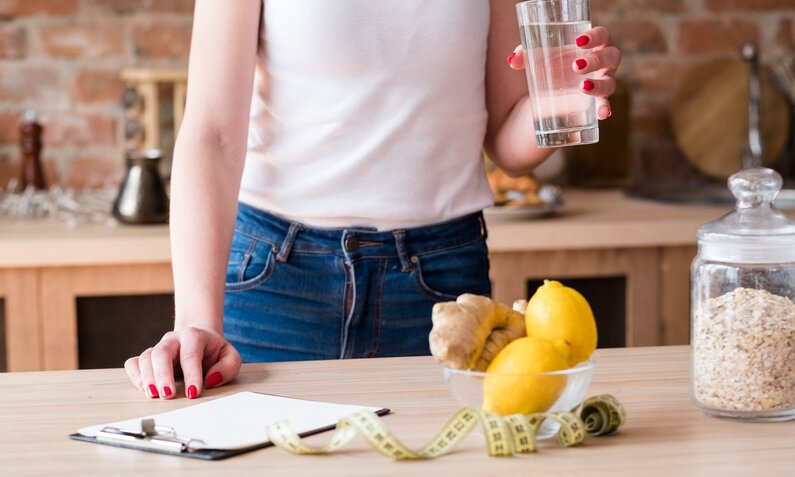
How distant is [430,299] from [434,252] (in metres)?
0.06

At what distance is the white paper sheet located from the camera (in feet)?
3.03

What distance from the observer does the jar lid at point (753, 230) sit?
958 millimetres

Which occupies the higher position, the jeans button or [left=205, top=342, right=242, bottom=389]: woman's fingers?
the jeans button

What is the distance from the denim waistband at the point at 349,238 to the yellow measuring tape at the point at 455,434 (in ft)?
1.78

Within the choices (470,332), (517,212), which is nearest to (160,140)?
(517,212)

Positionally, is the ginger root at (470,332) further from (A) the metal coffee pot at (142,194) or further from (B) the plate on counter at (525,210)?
(A) the metal coffee pot at (142,194)

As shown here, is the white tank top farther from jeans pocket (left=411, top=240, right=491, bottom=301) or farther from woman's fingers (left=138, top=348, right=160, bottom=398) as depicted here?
woman's fingers (left=138, top=348, right=160, bottom=398)

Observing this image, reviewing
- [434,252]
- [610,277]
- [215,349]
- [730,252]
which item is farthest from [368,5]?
[610,277]

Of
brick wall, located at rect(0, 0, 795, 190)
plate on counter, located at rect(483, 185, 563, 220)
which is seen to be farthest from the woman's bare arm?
brick wall, located at rect(0, 0, 795, 190)

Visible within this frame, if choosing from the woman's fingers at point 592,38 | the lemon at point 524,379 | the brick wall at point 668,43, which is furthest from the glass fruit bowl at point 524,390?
the brick wall at point 668,43

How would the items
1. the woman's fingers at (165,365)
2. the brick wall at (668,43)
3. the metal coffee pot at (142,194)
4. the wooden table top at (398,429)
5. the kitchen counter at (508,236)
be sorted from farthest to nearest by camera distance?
the brick wall at (668,43) < the metal coffee pot at (142,194) < the kitchen counter at (508,236) < the woman's fingers at (165,365) < the wooden table top at (398,429)

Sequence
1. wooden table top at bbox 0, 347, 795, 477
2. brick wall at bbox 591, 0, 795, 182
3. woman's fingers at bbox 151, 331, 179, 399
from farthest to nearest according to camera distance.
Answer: brick wall at bbox 591, 0, 795, 182
woman's fingers at bbox 151, 331, 179, 399
wooden table top at bbox 0, 347, 795, 477

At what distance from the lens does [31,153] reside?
8.73 ft

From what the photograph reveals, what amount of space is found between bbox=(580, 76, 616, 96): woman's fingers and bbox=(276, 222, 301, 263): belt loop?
48 cm
